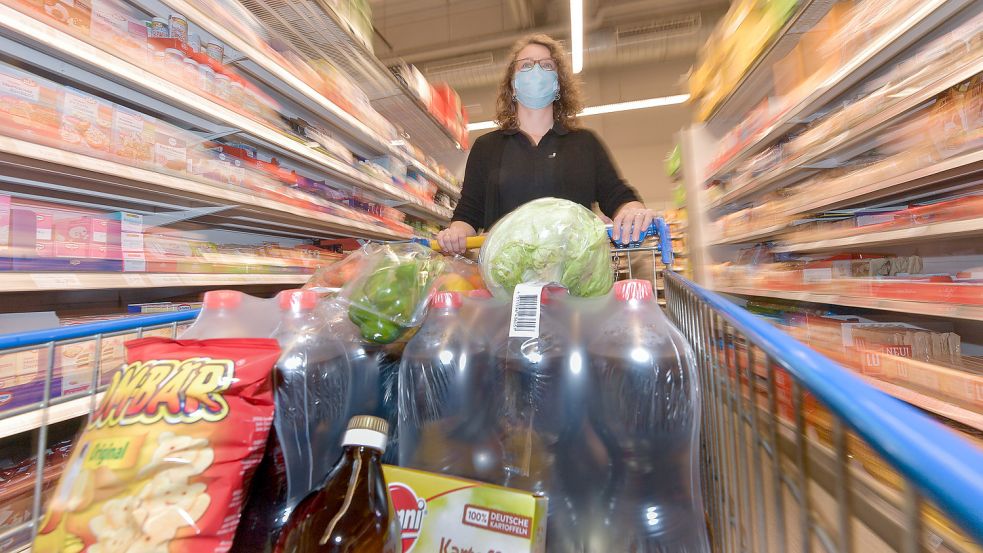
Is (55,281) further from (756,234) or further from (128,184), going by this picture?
(756,234)

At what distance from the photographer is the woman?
178cm

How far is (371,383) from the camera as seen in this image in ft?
3.12

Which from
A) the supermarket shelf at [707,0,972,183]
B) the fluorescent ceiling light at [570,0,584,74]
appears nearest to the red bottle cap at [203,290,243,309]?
the supermarket shelf at [707,0,972,183]

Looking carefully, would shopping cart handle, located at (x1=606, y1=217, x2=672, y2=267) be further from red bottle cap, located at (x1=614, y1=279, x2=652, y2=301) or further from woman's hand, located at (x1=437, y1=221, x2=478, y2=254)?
woman's hand, located at (x1=437, y1=221, x2=478, y2=254)

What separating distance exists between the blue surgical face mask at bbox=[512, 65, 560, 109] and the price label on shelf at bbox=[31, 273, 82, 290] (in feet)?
5.82

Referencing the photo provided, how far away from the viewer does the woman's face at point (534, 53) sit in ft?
6.46

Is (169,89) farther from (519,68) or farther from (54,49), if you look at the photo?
(519,68)

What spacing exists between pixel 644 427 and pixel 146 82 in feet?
6.70

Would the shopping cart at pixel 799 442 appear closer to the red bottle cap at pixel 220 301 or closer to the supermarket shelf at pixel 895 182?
the red bottle cap at pixel 220 301

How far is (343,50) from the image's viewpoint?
10.3ft

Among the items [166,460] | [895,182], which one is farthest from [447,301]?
[895,182]

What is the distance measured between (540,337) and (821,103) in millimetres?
2555

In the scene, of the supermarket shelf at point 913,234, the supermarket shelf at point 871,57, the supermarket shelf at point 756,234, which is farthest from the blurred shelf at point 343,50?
the supermarket shelf at point 913,234

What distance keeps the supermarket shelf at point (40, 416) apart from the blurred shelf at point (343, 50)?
4.90ft
